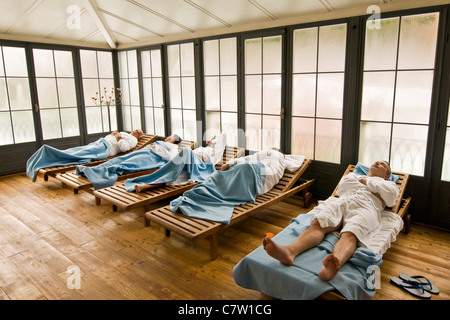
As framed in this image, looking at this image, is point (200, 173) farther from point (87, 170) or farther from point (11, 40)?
point (11, 40)

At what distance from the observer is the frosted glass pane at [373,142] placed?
3.60 meters

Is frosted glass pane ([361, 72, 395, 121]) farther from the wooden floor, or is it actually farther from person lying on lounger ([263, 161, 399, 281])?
the wooden floor

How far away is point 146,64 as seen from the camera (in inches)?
240

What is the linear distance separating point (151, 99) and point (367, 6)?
401 cm

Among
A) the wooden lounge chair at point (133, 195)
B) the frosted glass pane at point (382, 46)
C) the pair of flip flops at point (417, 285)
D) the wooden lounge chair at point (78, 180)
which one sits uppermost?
the frosted glass pane at point (382, 46)

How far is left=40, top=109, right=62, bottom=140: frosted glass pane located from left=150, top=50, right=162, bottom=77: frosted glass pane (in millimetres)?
1903

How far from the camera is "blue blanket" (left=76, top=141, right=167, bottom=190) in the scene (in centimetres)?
411

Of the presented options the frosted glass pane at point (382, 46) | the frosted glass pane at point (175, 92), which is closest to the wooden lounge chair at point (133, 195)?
the frosted glass pane at point (175, 92)

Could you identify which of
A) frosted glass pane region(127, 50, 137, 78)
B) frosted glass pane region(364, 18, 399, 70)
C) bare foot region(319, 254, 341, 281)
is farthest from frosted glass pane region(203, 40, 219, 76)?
bare foot region(319, 254, 341, 281)

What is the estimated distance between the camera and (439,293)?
2.32 metres

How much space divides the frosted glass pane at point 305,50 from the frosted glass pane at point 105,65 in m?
4.07

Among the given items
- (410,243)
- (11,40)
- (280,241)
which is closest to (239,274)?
(280,241)

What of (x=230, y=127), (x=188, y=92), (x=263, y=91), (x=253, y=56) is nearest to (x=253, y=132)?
(x=230, y=127)

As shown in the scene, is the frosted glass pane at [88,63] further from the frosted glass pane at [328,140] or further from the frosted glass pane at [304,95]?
the frosted glass pane at [328,140]
